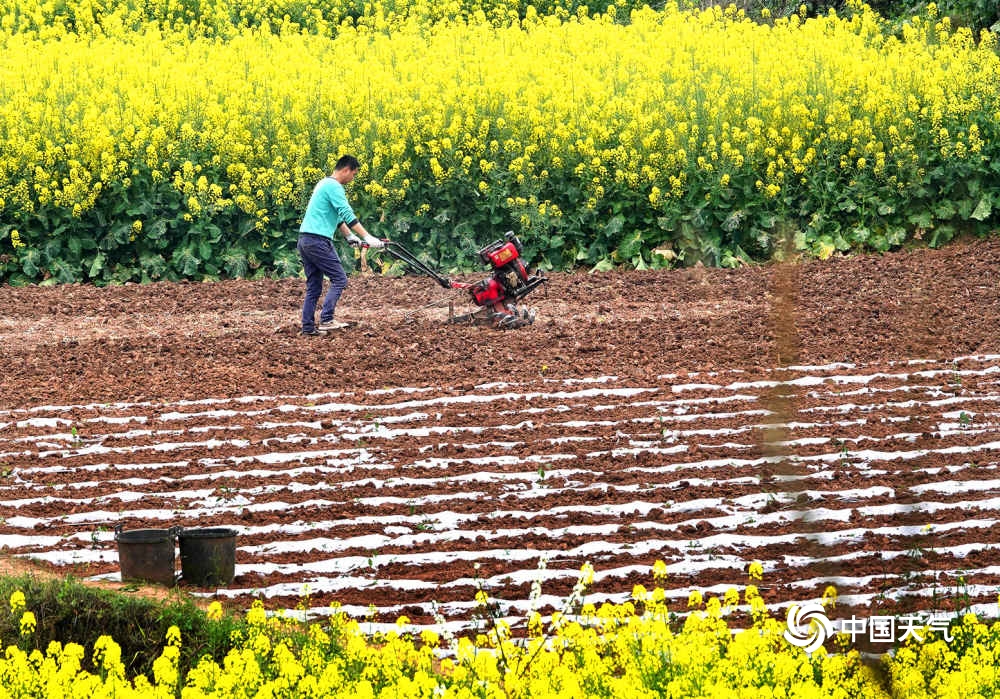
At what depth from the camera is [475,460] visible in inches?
317

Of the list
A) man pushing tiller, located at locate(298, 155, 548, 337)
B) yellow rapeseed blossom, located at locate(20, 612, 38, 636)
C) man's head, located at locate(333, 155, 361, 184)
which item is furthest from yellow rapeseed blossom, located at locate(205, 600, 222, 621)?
man's head, located at locate(333, 155, 361, 184)

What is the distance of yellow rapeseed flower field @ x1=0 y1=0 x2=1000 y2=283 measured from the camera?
13328 millimetres

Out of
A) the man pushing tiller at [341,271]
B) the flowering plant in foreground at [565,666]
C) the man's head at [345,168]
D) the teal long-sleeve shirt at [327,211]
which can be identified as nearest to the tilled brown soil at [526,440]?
the man pushing tiller at [341,271]

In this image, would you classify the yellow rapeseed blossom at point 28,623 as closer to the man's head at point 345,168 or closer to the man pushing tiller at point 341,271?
the man pushing tiller at point 341,271

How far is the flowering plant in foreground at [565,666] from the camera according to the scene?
4.50 m

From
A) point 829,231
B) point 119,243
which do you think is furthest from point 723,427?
point 119,243

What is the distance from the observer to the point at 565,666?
470cm

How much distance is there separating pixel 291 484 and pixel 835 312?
187 inches

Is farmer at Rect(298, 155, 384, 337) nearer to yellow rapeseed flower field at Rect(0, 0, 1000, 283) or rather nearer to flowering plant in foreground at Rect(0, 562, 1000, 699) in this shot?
yellow rapeseed flower field at Rect(0, 0, 1000, 283)

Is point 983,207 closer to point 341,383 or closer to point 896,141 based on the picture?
point 896,141

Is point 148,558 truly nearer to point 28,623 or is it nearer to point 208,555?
point 208,555

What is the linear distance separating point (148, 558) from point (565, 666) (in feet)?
7.93

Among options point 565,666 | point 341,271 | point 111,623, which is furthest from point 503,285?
point 565,666

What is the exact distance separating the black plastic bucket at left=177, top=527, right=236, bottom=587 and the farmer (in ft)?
15.9
